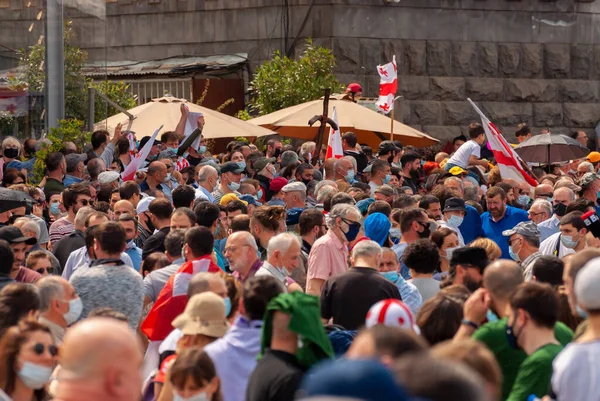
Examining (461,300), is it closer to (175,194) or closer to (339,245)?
(339,245)

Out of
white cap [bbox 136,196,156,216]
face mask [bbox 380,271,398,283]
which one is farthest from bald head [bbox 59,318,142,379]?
white cap [bbox 136,196,156,216]

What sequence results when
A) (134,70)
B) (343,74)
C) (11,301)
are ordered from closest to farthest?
(11,301), (343,74), (134,70)

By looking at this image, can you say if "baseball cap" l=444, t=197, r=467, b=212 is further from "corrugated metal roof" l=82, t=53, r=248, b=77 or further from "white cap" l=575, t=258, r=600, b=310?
"corrugated metal roof" l=82, t=53, r=248, b=77

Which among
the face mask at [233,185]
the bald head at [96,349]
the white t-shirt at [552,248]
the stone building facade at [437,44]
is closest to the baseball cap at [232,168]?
the face mask at [233,185]

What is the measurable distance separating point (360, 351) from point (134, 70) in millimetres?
22933

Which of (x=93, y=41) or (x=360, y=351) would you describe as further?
(x=93, y=41)

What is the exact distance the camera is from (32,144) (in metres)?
17.2

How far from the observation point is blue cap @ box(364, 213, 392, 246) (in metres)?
10.6

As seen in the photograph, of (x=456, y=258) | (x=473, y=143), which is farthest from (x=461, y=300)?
(x=473, y=143)

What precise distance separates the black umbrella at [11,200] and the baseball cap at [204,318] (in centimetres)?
477

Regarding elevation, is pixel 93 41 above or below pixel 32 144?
above

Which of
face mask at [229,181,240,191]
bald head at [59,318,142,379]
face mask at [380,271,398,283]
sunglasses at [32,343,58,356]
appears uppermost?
bald head at [59,318,142,379]

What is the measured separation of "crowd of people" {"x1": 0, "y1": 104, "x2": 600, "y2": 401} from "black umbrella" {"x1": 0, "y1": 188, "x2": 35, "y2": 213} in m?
0.02

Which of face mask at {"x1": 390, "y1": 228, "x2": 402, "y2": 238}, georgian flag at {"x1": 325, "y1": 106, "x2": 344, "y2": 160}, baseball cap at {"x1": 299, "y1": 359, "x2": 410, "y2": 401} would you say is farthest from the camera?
georgian flag at {"x1": 325, "y1": 106, "x2": 344, "y2": 160}
